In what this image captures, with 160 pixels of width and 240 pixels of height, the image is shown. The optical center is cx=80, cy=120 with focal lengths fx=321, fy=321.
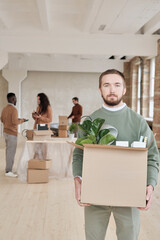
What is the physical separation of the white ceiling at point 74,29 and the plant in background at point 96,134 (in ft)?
19.6

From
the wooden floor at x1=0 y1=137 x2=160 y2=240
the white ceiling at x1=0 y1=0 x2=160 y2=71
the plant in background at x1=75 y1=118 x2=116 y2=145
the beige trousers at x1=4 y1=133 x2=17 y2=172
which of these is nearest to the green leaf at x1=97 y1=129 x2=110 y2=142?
the plant in background at x1=75 y1=118 x2=116 y2=145

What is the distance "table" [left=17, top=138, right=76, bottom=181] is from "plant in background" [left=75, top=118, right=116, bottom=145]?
398cm

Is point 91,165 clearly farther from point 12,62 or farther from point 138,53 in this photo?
point 12,62

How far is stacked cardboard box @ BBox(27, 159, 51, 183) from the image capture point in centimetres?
546

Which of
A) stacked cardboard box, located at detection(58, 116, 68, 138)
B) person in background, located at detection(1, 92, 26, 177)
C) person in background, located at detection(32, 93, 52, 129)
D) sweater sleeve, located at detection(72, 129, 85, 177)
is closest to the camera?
sweater sleeve, located at detection(72, 129, 85, 177)

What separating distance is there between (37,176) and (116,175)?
13.5 feet

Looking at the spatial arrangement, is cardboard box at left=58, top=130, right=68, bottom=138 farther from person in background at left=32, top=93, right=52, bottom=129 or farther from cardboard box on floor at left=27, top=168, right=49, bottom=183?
cardboard box on floor at left=27, top=168, right=49, bottom=183

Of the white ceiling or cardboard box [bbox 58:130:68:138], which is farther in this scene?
the white ceiling

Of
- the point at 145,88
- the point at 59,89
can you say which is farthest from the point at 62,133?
the point at 59,89

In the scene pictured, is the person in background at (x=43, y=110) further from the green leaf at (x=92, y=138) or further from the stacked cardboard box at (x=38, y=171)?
the green leaf at (x=92, y=138)

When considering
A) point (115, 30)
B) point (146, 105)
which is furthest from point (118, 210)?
point (146, 105)

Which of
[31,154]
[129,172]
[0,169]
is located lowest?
[0,169]

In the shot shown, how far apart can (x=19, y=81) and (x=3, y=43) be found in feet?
19.6

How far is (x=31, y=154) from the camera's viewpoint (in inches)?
225
